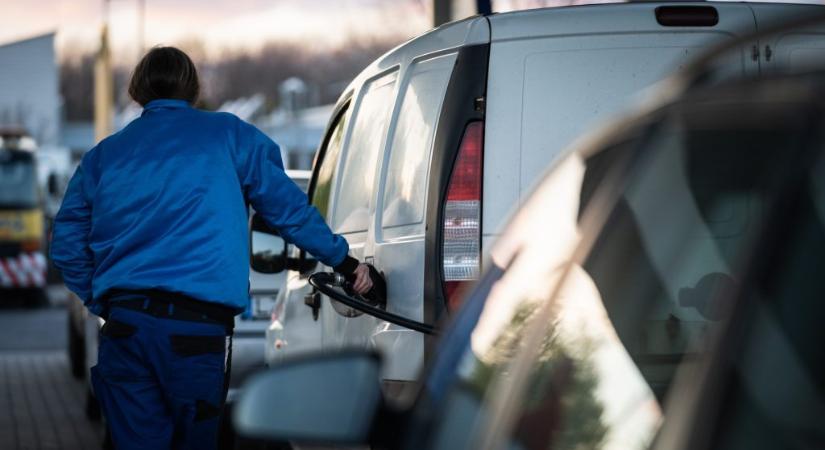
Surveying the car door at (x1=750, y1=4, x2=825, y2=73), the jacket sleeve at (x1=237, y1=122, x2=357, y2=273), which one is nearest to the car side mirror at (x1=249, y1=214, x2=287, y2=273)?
the jacket sleeve at (x1=237, y1=122, x2=357, y2=273)

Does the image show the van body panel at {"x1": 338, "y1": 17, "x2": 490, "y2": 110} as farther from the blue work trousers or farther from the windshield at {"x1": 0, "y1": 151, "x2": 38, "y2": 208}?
the windshield at {"x1": 0, "y1": 151, "x2": 38, "y2": 208}

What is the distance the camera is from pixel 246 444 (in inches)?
348

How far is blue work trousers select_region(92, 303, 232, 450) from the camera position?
4.87 metres

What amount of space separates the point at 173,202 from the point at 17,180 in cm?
2427

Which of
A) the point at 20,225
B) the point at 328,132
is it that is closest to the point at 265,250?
the point at 328,132

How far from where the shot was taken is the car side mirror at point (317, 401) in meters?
2.22

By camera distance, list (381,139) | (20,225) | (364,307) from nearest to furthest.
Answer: (364,307) → (381,139) → (20,225)

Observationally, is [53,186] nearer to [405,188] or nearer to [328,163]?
[328,163]

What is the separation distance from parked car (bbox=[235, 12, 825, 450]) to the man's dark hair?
2.66 meters

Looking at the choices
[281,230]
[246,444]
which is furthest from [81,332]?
[281,230]

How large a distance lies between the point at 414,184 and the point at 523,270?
2877 mm

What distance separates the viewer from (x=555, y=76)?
5172mm

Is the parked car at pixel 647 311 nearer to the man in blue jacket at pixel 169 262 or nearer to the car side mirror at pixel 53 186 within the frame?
the man in blue jacket at pixel 169 262

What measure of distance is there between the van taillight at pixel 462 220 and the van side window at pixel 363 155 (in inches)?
25.3
